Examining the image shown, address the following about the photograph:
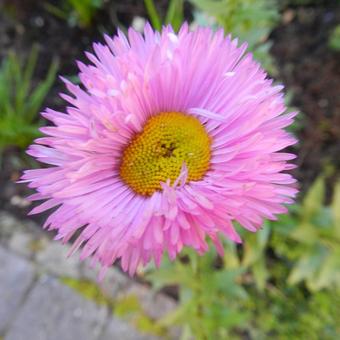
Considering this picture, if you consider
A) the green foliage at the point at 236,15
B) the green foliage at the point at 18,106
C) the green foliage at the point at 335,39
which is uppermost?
the green foliage at the point at 335,39

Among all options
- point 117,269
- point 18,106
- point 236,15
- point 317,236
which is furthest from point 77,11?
point 317,236

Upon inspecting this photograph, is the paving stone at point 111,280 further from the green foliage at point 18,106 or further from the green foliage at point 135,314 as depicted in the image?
the green foliage at point 18,106

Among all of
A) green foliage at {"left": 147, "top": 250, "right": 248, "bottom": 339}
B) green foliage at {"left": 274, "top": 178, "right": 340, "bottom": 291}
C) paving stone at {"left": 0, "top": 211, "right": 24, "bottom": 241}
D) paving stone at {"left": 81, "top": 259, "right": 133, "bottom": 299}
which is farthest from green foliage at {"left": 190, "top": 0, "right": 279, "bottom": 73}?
paving stone at {"left": 0, "top": 211, "right": 24, "bottom": 241}

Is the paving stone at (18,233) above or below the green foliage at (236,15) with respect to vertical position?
below

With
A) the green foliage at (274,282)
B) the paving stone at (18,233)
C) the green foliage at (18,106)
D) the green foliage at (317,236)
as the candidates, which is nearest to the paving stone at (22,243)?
the paving stone at (18,233)

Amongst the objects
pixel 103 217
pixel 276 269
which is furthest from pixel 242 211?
pixel 276 269

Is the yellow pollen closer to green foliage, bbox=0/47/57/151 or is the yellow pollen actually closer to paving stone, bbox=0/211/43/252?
green foliage, bbox=0/47/57/151

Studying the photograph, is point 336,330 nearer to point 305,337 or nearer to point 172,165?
point 305,337
